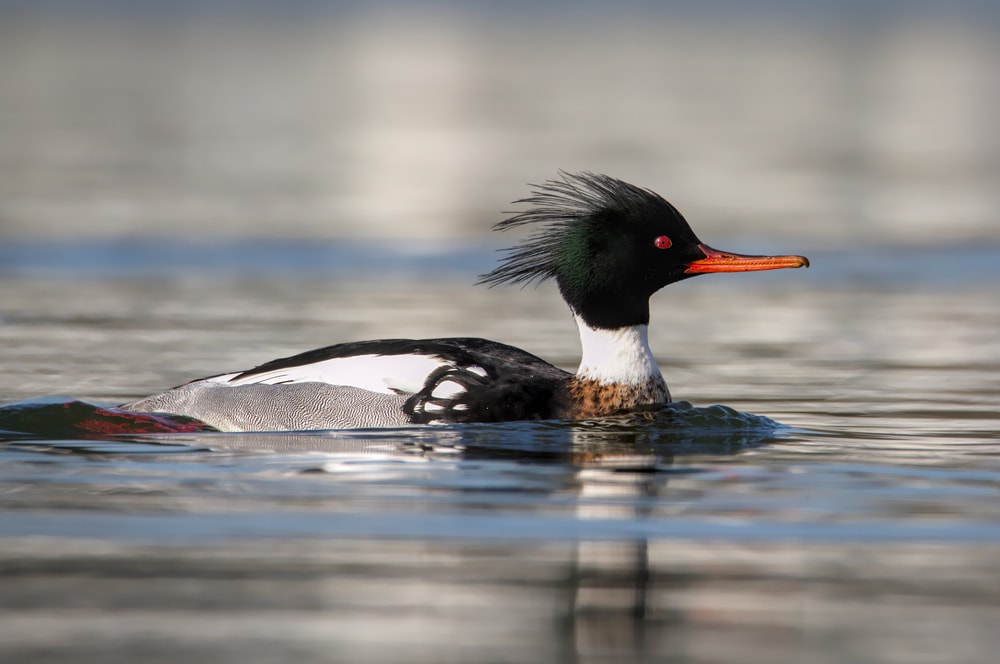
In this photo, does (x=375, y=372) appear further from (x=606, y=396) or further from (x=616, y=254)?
(x=616, y=254)

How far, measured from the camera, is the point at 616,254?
1017 cm

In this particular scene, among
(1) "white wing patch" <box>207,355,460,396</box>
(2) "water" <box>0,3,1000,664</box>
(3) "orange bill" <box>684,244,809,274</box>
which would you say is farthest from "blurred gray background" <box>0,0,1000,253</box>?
(1) "white wing patch" <box>207,355,460,396</box>

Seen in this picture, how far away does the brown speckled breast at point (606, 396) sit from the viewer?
9969 millimetres

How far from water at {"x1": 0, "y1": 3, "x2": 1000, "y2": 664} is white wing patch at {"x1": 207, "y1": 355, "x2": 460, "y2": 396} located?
1.18 ft

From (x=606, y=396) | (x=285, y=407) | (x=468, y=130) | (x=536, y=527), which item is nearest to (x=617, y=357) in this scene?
(x=606, y=396)

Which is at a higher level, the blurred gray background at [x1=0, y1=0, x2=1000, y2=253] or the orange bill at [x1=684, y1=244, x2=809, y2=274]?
the blurred gray background at [x1=0, y1=0, x2=1000, y2=253]

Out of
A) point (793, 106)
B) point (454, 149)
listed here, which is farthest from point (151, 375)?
point (793, 106)

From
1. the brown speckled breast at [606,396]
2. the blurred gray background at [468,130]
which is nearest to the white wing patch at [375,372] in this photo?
the brown speckled breast at [606,396]

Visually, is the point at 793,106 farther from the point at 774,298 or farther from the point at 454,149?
the point at 774,298

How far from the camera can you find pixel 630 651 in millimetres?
5879

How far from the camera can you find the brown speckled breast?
9969 millimetres

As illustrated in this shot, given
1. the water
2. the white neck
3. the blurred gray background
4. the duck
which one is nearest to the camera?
the water

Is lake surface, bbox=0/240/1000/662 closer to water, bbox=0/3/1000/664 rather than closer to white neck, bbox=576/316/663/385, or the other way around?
water, bbox=0/3/1000/664

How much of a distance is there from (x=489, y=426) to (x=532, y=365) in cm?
63
